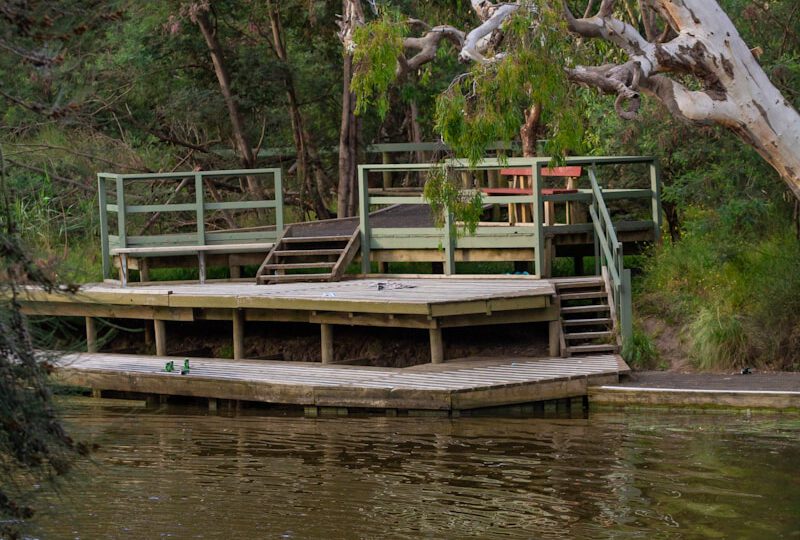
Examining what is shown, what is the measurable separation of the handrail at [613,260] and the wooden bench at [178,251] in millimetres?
4487

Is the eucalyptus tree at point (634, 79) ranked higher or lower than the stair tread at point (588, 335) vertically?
higher

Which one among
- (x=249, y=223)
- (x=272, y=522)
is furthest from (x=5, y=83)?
(x=249, y=223)

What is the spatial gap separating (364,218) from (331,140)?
22.8ft

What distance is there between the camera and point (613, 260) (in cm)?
1448

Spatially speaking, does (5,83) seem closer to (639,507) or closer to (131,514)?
(131,514)

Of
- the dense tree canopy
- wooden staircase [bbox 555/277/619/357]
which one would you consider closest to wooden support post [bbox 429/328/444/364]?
wooden staircase [bbox 555/277/619/357]

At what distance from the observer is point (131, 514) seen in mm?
9312

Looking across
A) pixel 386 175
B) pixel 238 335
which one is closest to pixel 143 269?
pixel 238 335

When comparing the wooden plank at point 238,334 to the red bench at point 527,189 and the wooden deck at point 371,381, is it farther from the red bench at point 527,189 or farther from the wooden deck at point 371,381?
the red bench at point 527,189

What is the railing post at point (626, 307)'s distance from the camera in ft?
45.4

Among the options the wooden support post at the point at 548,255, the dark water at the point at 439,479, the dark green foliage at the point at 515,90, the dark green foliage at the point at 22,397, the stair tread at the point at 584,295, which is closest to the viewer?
the dark green foliage at the point at 22,397

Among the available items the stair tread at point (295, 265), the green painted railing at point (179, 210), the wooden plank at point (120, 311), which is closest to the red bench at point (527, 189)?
the stair tread at point (295, 265)

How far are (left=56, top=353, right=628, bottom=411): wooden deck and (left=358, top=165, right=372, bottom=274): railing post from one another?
2262 millimetres

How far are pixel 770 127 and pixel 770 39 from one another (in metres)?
3.70
